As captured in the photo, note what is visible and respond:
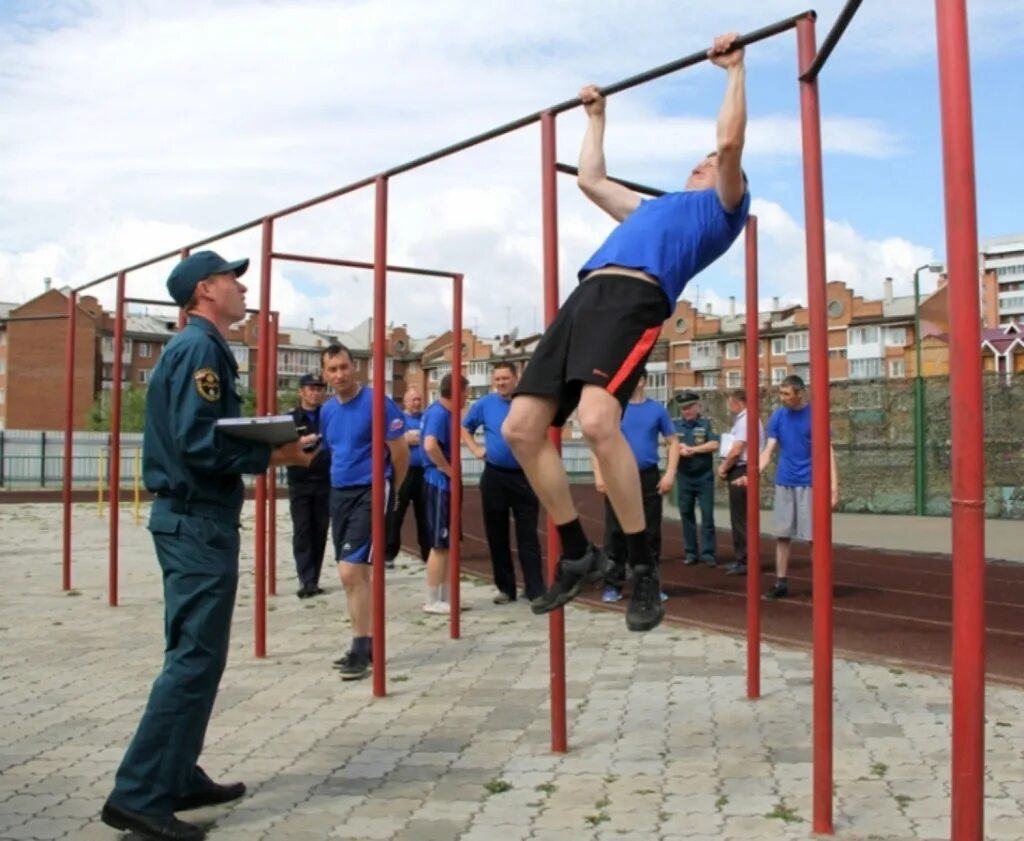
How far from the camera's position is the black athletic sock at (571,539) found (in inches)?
156

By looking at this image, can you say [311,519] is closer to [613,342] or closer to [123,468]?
[613,342]

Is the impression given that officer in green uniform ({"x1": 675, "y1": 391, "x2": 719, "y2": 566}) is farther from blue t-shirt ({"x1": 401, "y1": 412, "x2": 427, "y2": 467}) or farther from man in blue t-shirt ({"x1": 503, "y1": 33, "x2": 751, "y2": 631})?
man in blue t-shirt ({"x1": 503, "y1": 33, "x2": 751, "y2": 631})

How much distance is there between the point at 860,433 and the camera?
18469mm

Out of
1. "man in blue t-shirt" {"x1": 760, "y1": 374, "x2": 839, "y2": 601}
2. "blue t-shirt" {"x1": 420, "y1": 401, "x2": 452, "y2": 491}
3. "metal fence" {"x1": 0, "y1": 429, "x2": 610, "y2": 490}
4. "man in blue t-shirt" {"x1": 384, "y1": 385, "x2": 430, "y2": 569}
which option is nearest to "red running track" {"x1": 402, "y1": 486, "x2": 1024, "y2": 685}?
"man in blue t-shirt" {"x1": 760, "y1": 374, "x2": 839, "y2": 601}

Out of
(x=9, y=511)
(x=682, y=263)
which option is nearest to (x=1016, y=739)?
(x=682, y=263)

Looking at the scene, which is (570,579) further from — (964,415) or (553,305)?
(964,415)

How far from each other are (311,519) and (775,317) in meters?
73.9

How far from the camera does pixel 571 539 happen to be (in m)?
3.98

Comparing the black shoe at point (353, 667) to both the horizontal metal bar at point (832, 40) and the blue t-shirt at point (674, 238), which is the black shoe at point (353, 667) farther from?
Answer: the horizontal metal bar at point (832, 40)

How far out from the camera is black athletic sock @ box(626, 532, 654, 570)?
152 inches

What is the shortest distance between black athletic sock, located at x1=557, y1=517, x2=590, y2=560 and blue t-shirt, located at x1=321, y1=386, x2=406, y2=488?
2527 mm

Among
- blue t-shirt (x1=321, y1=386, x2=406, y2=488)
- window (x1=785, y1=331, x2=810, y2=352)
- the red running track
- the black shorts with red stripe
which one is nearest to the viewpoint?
the black shorts with red stripe

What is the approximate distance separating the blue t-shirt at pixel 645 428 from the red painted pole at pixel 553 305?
3658mm

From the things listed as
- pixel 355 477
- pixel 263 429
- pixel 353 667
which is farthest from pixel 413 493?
pixel 263 429
